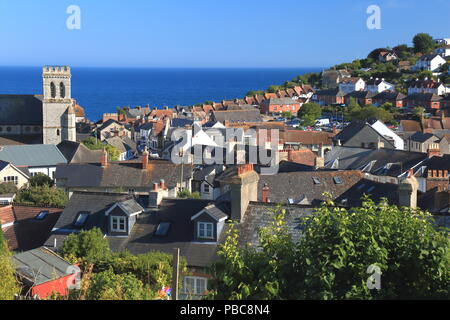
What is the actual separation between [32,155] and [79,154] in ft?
11.1

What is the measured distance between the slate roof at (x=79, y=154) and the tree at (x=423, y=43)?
117 m

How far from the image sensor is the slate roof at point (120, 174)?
39.7 meters

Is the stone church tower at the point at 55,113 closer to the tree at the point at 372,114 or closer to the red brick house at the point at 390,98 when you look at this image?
the tree at the point at 372,114

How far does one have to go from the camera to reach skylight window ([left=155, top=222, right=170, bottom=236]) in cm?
2171

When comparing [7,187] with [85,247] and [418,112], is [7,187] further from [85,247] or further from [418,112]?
[418,112]

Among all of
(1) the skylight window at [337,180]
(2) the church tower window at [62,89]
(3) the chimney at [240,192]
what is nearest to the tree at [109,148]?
(2) the church tower window at [62,89]

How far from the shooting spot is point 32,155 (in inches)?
2067

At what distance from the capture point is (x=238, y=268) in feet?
39.4

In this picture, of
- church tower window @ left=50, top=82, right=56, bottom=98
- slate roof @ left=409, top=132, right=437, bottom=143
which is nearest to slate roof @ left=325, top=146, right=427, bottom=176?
slate roof @ left=409, top=132, right=437, bottom=143

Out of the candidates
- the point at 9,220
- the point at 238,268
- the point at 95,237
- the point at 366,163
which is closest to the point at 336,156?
the point at 366,163

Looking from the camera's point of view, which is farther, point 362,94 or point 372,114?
point 362,94

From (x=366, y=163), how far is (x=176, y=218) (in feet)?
83.6

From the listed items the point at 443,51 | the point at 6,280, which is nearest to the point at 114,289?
the point at 6,280

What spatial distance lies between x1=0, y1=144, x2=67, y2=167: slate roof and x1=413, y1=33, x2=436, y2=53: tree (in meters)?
120
